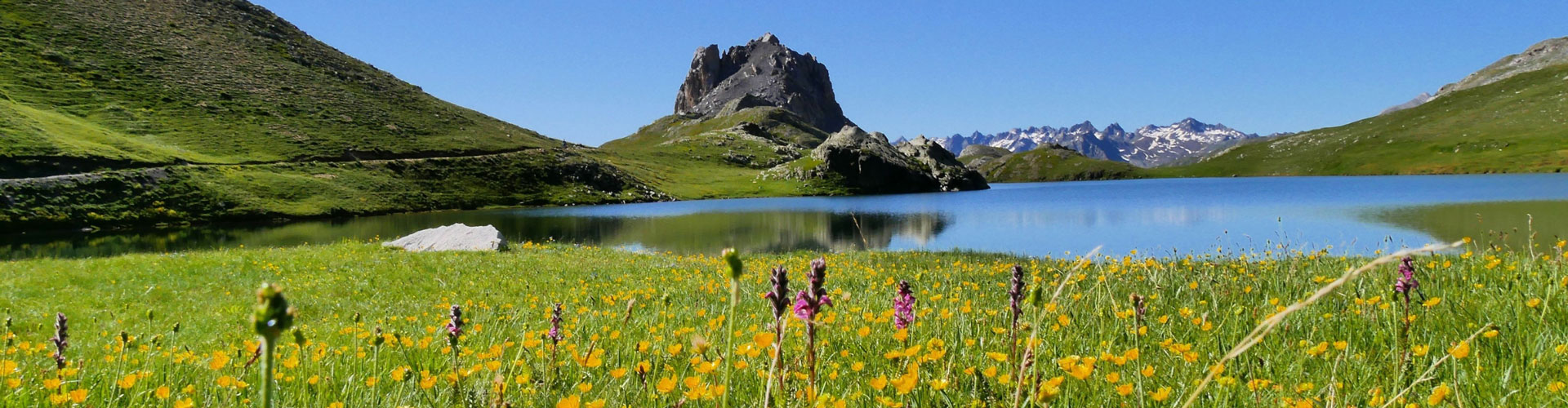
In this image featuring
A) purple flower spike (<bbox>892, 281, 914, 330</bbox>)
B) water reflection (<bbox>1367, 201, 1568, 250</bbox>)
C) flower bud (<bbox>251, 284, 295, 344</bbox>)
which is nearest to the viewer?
flower bud (<bbox>251, 284, 295, 344</bbox>)

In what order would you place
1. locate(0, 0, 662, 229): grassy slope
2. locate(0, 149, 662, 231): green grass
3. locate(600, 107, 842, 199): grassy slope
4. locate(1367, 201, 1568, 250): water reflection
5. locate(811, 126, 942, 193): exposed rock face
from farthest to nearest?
locate(811, 126, 942, 193): exposed rock face
locate(600, 107, 842, 199): grassy slope
locate(0, 0, 662, 229): grassy slope
locate(0, 149, 662, 231): green grass
locate(1367, 201, 1568, 250): water reflection

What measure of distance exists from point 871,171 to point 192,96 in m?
119

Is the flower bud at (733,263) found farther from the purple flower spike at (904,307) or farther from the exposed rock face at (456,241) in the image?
the exposed rock face at (456,241)

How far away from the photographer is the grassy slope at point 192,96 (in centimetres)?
7200

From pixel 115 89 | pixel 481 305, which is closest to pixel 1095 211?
pixel 481 305

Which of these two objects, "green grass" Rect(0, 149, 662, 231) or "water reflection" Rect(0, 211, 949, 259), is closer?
"water reflection" Rect(0, 211, 949, 259)

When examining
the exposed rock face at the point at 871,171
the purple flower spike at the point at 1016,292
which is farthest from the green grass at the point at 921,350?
the exposed rock face at the point at 871,171

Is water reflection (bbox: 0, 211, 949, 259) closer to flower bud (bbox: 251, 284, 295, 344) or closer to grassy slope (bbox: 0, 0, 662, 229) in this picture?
grassy slope (bbox: 0, 0, 662, 229)

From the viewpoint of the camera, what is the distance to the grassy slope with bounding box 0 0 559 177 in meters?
72.0

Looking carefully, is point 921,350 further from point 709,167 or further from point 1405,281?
point 709,167

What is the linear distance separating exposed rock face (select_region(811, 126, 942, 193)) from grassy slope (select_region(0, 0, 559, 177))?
62.8 meters

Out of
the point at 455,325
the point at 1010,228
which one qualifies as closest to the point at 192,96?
the point at 1010,228

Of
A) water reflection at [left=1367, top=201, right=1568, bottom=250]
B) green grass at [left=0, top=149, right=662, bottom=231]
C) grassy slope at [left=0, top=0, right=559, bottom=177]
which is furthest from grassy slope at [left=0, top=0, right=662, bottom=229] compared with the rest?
water reflection at [left=1367, top=201, right=1568, bottom=250]

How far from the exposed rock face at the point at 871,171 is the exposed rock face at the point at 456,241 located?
116140mm
